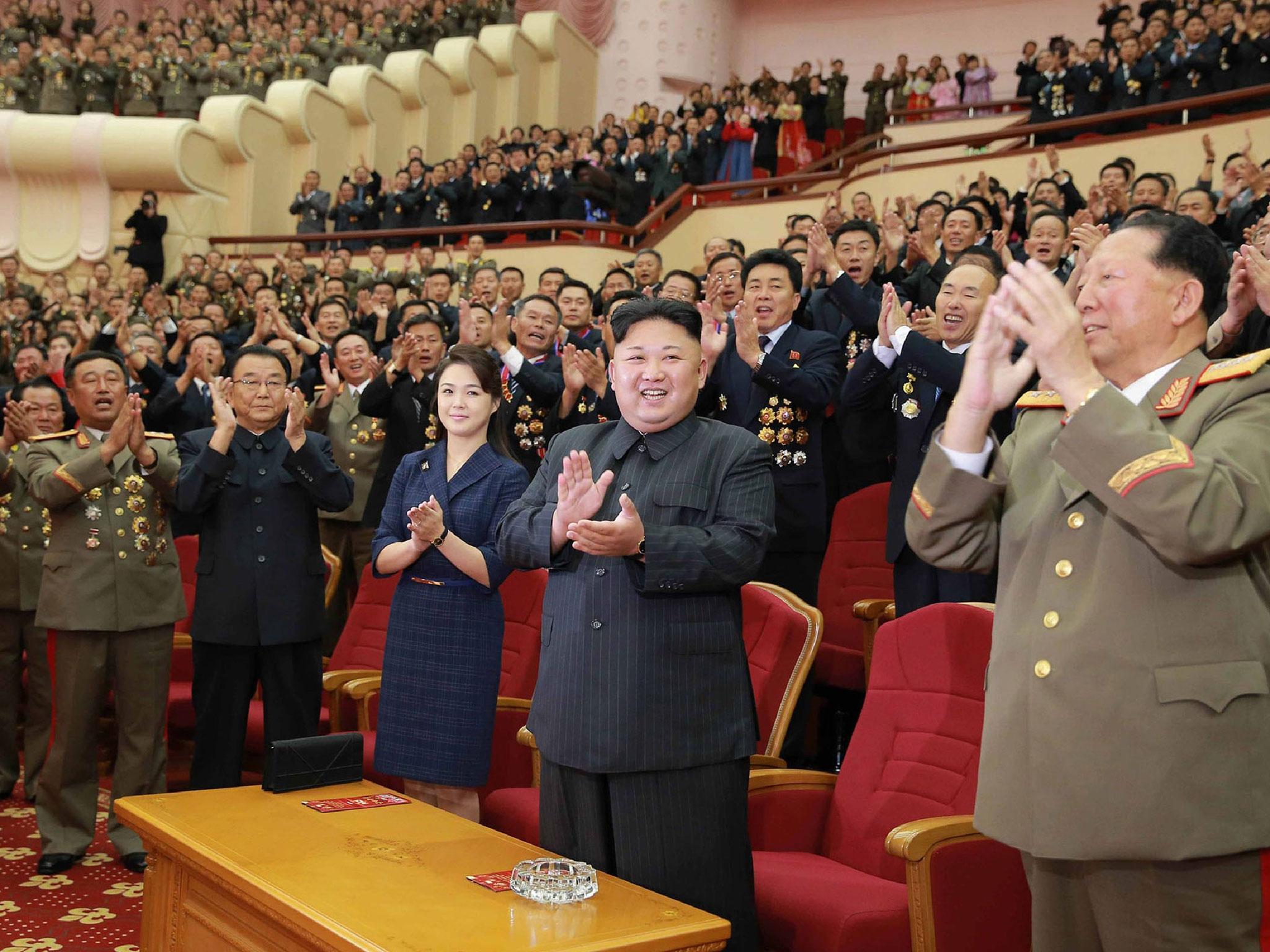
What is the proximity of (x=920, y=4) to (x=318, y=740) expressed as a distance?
14.3 meters

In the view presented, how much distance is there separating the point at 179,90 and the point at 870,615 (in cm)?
1216

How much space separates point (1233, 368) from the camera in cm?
148

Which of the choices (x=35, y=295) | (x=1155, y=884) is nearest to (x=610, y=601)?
(x=1155, y=884)

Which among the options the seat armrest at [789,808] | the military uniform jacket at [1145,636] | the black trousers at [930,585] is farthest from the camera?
the black trousers at [930,585]

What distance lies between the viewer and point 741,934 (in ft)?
6.54

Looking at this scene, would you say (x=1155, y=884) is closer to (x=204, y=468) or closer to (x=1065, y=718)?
(x=1065, y=718)

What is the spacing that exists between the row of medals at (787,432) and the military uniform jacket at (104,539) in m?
1.64

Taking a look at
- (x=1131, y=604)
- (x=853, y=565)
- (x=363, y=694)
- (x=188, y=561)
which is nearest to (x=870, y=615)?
(x=853, y=565)

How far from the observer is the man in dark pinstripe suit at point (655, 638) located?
194cm

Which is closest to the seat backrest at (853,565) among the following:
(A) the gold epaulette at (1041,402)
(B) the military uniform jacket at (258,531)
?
(B) the military uniform jacket at (258,531)

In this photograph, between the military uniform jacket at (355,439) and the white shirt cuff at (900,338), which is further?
the military uniform jacket at (355,439)

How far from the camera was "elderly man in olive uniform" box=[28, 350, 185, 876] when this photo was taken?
3.23 meters

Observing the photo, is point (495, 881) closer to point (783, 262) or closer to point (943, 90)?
point (783, 262)

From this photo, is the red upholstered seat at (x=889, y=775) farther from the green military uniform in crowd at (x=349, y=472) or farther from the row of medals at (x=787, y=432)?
the green military uniform in crowd at (x=349, y=472)
